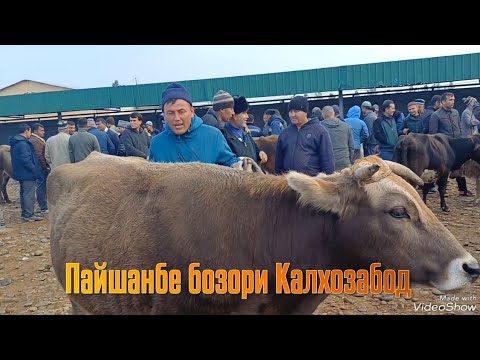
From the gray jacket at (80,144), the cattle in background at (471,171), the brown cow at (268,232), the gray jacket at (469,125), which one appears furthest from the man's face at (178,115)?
the gray jacket at (469,125)

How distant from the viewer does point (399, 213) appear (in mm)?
2385

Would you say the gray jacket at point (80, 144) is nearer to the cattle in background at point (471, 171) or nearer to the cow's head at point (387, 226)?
the cow's head at point (387, 226)

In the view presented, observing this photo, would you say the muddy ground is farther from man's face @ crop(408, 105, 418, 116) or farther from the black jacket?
man's face @ crop(408, 105, 418, 116)

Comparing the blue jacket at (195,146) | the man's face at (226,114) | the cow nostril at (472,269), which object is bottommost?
the cow nostril at (472,269)

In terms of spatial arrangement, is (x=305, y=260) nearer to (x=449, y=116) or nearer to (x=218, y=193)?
(x=218, y=193)

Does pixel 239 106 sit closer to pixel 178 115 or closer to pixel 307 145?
pixel 307 145

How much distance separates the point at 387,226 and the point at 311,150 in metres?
2.34

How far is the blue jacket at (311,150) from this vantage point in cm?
461

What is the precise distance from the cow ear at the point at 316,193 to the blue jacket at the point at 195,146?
1.12 meters

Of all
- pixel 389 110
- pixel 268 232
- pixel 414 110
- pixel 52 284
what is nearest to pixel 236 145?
pixel 268 232

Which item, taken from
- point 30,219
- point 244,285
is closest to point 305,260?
point 244,285

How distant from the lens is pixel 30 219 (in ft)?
32.4

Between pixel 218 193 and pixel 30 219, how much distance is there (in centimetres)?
902

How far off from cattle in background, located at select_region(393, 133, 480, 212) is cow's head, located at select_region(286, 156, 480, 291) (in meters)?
6.62
